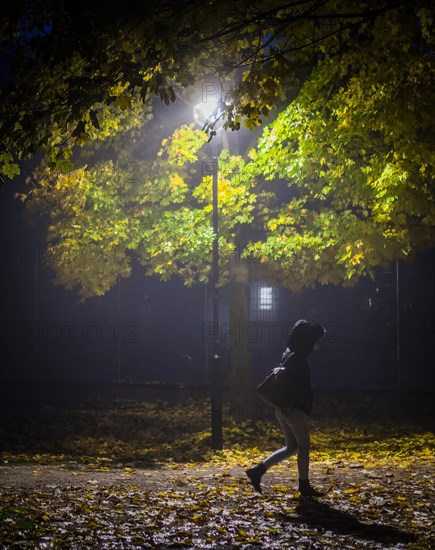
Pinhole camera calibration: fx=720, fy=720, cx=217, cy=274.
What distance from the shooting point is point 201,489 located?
26.7 feet

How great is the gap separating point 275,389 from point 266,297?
1724 cm

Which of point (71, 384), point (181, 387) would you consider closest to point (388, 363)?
point (181, 387)

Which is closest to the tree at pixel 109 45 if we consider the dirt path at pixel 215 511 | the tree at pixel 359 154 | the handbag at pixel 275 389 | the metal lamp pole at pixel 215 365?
the tree at pixel 359 154

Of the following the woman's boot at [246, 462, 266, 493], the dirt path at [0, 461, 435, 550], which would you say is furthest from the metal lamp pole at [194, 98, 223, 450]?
the woman's boot at [246, 462, 266, 493]

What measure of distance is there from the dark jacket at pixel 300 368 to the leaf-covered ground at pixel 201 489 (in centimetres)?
105

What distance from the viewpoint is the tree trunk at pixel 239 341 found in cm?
1588

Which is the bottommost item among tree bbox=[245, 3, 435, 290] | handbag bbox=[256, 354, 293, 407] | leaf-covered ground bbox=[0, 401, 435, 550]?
leaf-covered ground bbox=[0, 401, 435, 550]

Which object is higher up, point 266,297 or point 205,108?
point 205,108

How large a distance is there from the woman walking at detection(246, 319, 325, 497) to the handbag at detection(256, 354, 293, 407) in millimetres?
11

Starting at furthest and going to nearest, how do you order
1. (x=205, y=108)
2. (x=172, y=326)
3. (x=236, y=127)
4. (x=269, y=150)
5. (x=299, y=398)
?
(x=172, y=326) < (x=269, y=150) < (x=205, y=108) < (x=236, y=127) < (x=299, y=398)

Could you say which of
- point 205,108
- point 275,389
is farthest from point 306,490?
point 205,108

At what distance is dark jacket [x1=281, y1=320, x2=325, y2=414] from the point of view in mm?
7469

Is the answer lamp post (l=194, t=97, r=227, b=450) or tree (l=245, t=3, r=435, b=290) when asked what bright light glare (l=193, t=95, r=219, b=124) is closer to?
lamp post (l=194, t=97, r=227, b=450)

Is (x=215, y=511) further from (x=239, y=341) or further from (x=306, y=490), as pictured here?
(x=239, y=341)
